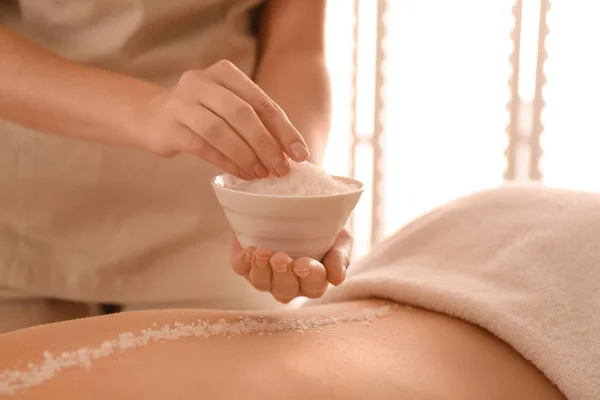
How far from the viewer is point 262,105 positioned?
0.79m

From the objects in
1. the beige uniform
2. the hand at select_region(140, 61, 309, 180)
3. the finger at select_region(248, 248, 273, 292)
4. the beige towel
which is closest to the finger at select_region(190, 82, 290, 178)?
the hand at select_region(140, 61, 309, 180)

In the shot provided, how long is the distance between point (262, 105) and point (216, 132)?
66 mm

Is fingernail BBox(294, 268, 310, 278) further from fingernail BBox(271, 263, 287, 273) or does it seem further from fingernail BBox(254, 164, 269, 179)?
fingernail BBox(254, 164, 269, 179)

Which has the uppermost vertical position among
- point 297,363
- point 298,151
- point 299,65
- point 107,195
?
point 299,65

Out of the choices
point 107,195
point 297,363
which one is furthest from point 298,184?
point 107,195

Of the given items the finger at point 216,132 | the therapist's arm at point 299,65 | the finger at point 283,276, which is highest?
the therapist's arm at point 299,65

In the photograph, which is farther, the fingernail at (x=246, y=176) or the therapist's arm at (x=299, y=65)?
the therapist's arm at (x=299, y=65)

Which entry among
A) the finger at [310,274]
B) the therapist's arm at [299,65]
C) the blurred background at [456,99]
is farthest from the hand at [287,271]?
the blurred background at [456,99]

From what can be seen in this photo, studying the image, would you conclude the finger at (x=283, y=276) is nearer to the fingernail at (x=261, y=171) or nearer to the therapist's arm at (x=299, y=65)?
the fingernail at (x=261, y=171)

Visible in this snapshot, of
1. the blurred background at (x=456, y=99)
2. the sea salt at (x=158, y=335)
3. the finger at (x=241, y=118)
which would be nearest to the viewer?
the sea salt at (x=158, y=335)

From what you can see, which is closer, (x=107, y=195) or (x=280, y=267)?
(x=280, y=267)

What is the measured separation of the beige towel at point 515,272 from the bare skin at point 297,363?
30 millimetres

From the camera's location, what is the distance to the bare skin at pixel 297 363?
0.65 metres

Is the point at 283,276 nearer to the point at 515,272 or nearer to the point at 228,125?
the point at 228,125
